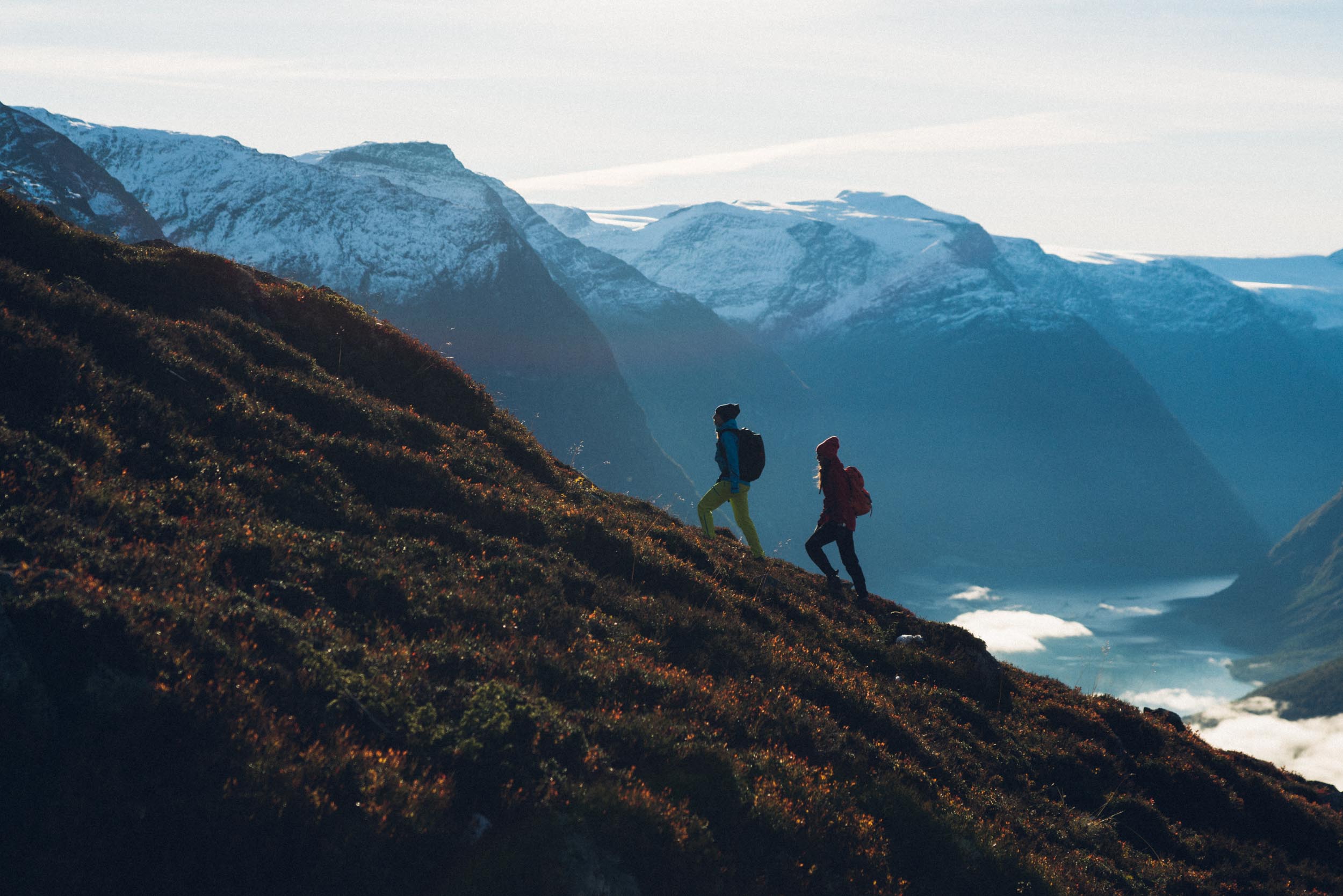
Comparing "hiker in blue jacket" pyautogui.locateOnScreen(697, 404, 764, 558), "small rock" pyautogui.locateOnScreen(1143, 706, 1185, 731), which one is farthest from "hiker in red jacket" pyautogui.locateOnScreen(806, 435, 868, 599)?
"small rock" pyautogui.locateOnScreen(1143, 706, 1185, 731)

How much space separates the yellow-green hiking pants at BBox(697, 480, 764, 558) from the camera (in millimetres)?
18703

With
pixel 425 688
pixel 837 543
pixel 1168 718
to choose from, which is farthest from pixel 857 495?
pixel 425 688

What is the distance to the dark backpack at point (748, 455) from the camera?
61.8 feet

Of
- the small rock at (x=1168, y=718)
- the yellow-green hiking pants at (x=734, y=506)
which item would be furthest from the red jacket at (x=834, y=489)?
the small rock at (x=1168, y=718)

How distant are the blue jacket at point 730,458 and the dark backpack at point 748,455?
0.18 ft

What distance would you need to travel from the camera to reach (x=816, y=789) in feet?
33.2

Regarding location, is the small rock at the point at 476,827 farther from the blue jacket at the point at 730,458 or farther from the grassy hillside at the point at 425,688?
the blue jacket at the point at 730,458

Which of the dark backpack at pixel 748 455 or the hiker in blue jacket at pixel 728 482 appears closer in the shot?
the hiker in blue jacket at pixel 728 482

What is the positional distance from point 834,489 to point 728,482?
7.77ft

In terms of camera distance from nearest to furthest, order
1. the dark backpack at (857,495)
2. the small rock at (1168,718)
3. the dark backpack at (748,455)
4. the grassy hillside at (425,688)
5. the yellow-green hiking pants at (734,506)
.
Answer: the grassy hillside at (425,688)
the dark backpack at (857,495)
the yellow-green hiking pants at (734,506)
the dark backpack at (748,455)
the small rock at (1168,718)

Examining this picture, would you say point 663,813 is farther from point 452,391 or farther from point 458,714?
point 452,391

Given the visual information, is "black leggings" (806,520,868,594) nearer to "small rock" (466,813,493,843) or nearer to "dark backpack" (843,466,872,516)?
"dark backpack" (843,466,872,516)

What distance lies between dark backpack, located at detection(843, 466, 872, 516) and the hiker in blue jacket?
2256 mm

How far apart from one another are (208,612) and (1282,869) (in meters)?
17.0
